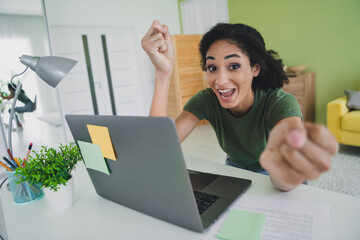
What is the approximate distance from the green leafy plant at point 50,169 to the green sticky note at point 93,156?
4 centimetres

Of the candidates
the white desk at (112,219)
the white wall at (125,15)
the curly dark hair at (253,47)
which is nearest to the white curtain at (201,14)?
the white wall at (125,15)

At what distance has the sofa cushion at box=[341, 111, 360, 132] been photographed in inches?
100

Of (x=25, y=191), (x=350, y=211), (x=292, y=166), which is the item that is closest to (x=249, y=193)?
(x=350, y=211)

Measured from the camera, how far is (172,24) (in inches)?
204

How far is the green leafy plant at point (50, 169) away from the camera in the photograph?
0.73 meters

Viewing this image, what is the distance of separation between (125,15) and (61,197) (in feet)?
14.4

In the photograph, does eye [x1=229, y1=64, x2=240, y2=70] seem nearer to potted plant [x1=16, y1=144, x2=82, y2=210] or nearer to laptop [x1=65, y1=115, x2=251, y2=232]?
laptop [x1=65, y1=115, x2=251, y2=232]

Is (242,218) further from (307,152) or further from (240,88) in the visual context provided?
(240,88)

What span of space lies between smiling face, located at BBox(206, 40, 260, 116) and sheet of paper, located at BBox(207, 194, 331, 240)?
0.44 meters

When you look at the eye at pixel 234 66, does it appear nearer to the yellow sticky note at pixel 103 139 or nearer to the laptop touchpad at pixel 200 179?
the laptop touchpad at pixel 200 179

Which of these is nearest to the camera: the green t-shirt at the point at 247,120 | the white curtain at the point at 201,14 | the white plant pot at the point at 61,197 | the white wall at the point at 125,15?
the white plant pot at the point at 61,197

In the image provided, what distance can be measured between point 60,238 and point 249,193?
0.54 metres

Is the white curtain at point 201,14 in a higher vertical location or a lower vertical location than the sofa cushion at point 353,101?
higher

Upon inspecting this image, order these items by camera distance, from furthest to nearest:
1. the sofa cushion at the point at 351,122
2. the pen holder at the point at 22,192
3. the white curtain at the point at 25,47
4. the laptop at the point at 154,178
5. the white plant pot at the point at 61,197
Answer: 1. the white curtain at the point at 25,47
2. the sofa cushion at the point at 351,122
3. the pen holder at the point at 22,192
4. the white plant pot at the point at 61,197
5. the laptop at the point at 154,178
